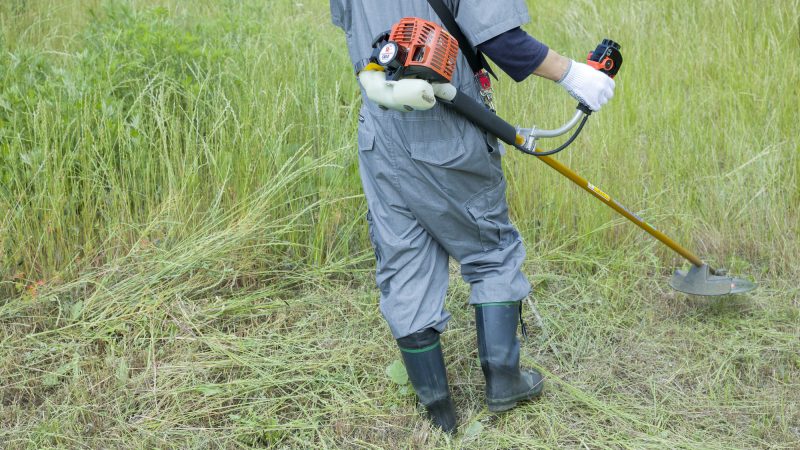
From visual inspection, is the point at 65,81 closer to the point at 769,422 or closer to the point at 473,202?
the point at 473,202

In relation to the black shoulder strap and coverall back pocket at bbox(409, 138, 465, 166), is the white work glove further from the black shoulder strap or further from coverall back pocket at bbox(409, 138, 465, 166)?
coverall back pocket at bbox(409, 138, 465, 166)

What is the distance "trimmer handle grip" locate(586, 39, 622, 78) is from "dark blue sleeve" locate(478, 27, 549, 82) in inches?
10.4

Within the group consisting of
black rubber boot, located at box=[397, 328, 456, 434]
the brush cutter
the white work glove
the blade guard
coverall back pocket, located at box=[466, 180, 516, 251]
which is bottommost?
the blade guard

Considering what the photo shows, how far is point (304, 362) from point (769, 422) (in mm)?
1640

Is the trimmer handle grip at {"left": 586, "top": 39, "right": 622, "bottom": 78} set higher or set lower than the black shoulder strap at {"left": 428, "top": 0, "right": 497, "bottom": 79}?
lower

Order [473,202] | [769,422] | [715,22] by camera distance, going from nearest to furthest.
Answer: [473,202] → [769,422] → [715,22]

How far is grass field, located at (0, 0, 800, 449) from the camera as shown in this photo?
9.43ft

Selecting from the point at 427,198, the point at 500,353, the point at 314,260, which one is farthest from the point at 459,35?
the point at 314,260

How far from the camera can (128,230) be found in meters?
3.54

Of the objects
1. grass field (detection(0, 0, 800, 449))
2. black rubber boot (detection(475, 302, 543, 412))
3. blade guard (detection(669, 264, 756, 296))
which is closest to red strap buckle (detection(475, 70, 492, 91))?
black rubber boot (detection(475, 302, 543, 412))

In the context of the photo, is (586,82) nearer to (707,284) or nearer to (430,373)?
(430,373)

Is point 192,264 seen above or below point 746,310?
above

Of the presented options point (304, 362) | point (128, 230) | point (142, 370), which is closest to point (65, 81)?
point (128, 230)

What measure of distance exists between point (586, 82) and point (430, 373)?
103 cm
